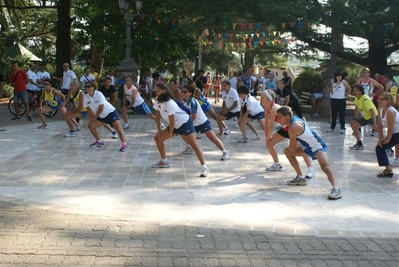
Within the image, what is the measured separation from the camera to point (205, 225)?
671 centimetres

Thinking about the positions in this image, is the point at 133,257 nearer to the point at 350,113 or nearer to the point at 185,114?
the point at 185,114

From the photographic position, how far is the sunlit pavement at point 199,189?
700cm

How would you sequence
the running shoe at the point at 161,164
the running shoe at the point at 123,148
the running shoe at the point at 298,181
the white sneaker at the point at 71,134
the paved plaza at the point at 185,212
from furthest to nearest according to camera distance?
the white sneaker at the point at 71,134 < the running shoe at the point at 123,148 < the running shoe at the point at 161,164 < the running shoe at the point at 298,181 < the paved plaza at the point at 185,212

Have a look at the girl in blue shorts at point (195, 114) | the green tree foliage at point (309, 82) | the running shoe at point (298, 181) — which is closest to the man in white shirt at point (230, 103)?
the girl in blue shorts at point (195, 114)

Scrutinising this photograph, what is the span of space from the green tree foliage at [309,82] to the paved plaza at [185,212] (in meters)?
16.6

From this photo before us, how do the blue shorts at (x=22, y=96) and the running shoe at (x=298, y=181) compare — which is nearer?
the running shoe at (x=298, y=181)

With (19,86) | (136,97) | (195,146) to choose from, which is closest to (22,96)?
(19,86)

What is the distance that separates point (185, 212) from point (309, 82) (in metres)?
22.1

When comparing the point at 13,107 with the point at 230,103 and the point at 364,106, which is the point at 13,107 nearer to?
the point at 230,103

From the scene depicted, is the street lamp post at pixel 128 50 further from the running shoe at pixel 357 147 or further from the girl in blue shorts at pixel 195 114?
the girl in blue shorts at pixel 195 114

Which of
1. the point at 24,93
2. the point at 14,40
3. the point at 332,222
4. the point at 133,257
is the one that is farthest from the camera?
the point at 14,40

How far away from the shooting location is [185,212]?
7320 mm

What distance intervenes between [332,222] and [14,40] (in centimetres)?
3314

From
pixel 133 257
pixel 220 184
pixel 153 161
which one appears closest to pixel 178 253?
pixel 133 257
